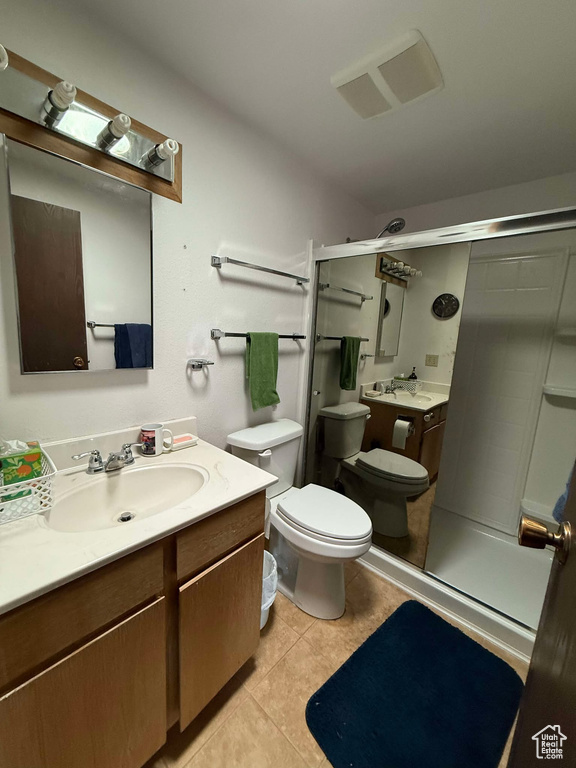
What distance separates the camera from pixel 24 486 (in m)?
0.75

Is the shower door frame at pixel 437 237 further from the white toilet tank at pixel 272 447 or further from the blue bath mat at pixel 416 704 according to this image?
the blue bath mat at pixel 416 704

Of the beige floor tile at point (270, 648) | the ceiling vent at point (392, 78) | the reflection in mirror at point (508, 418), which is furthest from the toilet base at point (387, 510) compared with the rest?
the ceiling vent at point (392, 78)

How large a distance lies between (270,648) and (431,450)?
128cm

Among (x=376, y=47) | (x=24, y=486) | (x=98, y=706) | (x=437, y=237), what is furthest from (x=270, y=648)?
(x=376, y=47)

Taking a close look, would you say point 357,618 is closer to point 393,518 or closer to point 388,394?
point 393,518

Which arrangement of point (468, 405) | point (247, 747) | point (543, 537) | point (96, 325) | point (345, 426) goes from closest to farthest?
point (543, 537), point (247, 747), point (96, 325), point (345, 426), point (468, 405)

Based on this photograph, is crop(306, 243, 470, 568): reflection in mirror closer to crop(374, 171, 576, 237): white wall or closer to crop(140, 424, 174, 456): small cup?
crop(374, 171, 576, 237): white wall

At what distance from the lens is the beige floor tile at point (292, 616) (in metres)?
1.36

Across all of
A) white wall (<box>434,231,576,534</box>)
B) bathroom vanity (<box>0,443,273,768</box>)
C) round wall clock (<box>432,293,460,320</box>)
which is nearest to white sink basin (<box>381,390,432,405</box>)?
white wall (<box>434,231,576,534</box>)

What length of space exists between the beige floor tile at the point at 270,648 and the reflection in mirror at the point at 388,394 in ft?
2.33

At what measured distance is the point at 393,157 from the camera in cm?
158

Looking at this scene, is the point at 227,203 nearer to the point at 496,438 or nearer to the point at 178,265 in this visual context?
the point at 178,265

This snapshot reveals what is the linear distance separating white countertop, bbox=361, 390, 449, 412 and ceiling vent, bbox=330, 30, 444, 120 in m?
1.37

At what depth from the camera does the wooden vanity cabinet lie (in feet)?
1.91
